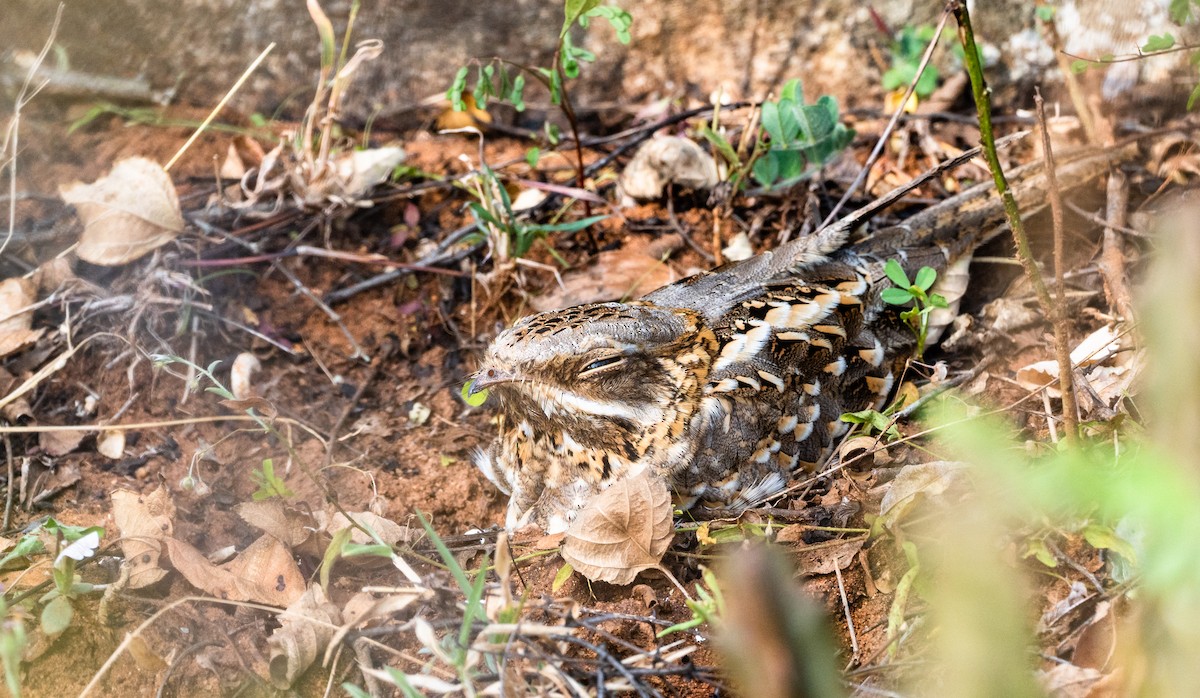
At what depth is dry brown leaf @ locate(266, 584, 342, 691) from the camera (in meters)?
2.59

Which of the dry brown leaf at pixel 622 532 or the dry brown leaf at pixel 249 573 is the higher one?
the dry brown leaf at pixel 622 532

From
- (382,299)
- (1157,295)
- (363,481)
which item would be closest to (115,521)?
(363,481)

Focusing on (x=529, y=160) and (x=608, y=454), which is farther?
(x=529, y=160)

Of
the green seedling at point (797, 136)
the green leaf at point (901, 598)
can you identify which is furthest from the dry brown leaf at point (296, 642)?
the green seedling at point (797, 136)

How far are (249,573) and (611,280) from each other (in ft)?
6.32

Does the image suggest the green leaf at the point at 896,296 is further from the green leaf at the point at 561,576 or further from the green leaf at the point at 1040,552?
the green leaf at the point at 561,576

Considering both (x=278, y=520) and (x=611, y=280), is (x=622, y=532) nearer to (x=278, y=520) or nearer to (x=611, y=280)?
(x=278, y=520)

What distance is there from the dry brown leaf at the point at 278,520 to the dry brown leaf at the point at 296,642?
0.38 meters

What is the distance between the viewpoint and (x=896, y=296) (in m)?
3.25

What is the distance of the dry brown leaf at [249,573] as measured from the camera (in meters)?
2.83

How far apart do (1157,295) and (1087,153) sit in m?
3.25

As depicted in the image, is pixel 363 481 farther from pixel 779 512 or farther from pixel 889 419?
pixel 889 419

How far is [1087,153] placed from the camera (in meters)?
3.80

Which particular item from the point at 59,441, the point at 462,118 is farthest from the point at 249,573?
the point at 462,118
